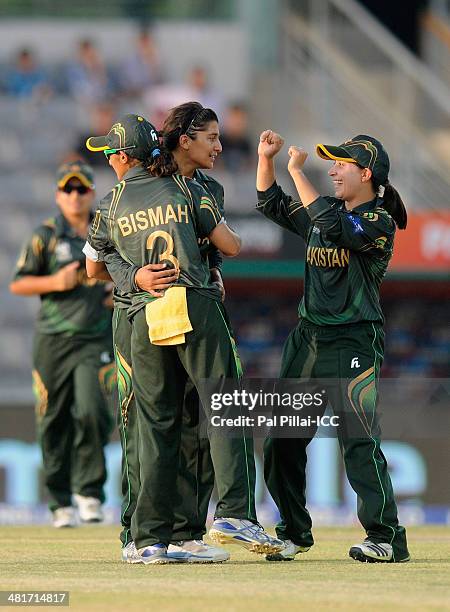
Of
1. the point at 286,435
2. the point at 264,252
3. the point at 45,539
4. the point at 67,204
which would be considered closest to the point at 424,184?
the point at 264,252

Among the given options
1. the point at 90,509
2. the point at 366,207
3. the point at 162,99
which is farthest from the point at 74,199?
the point at 162,99

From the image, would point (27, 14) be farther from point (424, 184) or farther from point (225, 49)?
point (424, 184)

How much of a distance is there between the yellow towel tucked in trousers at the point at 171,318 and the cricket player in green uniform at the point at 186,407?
288 mm

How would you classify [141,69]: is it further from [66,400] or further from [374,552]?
[374,552]

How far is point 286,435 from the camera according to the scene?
265 inches

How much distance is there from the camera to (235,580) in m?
5.68

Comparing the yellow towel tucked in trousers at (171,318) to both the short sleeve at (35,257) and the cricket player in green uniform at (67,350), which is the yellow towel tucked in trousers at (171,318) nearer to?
the cricket player in green uniform at (67,350)

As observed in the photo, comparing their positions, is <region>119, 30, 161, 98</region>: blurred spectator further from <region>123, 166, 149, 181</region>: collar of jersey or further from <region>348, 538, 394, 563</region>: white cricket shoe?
<region>348, 538, 394, 563</region>: white cricket shoe

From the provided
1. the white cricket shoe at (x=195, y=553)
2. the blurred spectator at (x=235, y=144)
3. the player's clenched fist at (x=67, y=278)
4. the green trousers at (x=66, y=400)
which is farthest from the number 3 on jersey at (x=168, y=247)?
the blurred spectator at (x=235, y=144)

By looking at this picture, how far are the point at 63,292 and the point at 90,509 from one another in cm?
141

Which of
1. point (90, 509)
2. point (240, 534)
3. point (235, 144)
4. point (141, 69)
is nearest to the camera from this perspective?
point (240, 534)

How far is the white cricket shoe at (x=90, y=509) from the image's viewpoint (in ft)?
31.2

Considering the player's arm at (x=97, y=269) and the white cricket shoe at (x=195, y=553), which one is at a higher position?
the player's arm at (x=97, y=269)

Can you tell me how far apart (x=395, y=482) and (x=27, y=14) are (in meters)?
10.6
